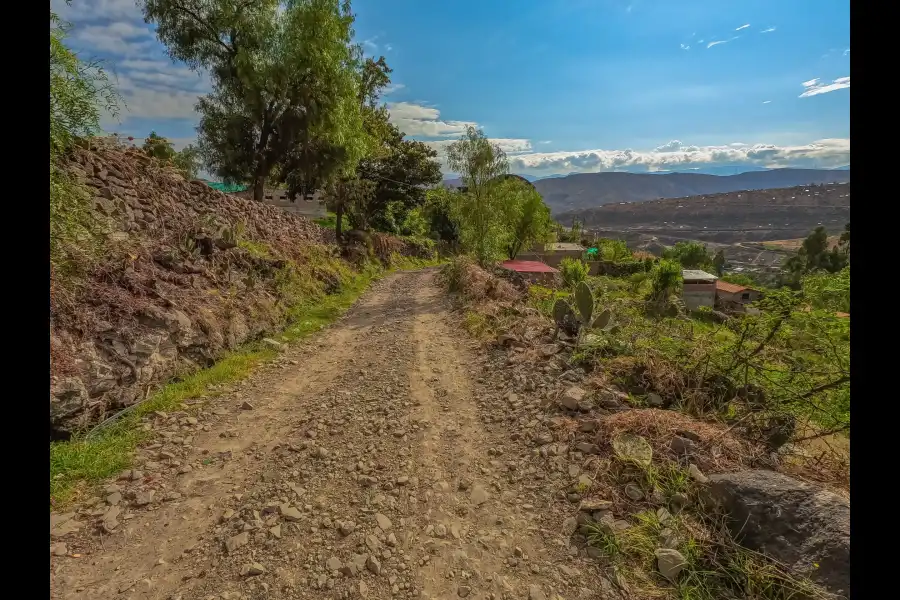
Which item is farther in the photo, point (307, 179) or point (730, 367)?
point (307, 179)

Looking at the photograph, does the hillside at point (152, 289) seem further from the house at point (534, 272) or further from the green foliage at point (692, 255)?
the green foliage at point (692, 255)

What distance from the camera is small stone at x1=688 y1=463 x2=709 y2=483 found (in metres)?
3.95

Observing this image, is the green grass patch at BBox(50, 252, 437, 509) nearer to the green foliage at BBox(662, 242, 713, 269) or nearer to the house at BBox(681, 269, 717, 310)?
the house at BBox(681, 269, 717, 310)

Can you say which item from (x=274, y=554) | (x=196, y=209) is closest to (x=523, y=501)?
(x=274, y=554)

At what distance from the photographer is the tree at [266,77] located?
15.2 meters

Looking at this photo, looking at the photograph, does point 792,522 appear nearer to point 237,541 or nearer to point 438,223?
point 237,541

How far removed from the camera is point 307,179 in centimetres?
1922

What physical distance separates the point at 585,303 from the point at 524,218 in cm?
2304

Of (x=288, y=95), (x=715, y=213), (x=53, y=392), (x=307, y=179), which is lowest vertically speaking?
(x=53, y=392)

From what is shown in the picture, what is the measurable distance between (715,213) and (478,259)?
15923cm

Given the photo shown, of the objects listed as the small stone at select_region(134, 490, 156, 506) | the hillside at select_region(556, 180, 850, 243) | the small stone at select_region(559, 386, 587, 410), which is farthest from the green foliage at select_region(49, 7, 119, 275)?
the hillside at select_region(556, 180, 850, 243)

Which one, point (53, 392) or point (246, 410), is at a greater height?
point (53, 392)

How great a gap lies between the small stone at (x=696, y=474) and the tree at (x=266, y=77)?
55.7 feet

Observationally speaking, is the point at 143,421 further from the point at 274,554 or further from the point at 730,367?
the point at 730,367
